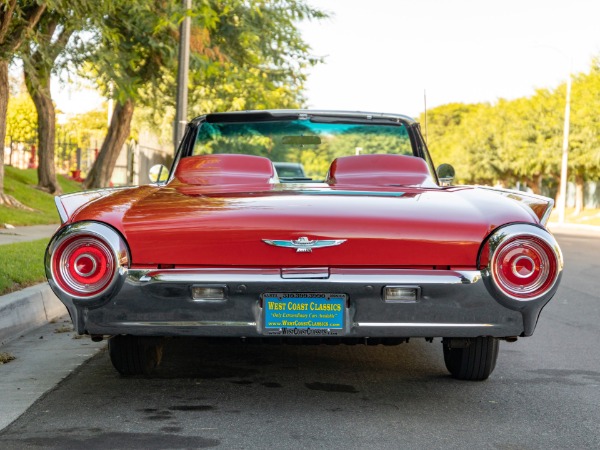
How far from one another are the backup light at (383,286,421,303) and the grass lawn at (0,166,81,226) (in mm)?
13989

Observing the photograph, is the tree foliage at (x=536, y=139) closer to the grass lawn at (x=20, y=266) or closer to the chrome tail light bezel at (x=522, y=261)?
the grass lawn at (x=20, y=266)

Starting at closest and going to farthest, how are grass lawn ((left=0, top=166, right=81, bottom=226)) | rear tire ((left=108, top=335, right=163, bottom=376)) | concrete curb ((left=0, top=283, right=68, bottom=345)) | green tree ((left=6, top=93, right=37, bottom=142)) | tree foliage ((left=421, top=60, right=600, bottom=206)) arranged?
rear tire ((left=108, top=335, right=163, bottom=376))
concrete curb ((left=0, top=283, right=68, bottom=345))
grass lawn ((left=0, top=166, right=81, bottom=226))
tree foliage ((left=421, top=60, right=600, bottom=206))
green tree ((left=6, top=93, right=37, bottom=142))

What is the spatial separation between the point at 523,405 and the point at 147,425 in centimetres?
193

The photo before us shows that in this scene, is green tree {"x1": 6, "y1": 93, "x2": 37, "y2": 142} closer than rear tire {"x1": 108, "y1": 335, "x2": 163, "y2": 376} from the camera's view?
No

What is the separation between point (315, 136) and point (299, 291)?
246 centimetres

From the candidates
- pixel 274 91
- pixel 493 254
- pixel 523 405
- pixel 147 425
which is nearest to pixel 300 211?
pixel 493 254

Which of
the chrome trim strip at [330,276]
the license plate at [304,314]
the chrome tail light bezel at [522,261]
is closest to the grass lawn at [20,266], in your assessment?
the chrome trim strip at [330,276]

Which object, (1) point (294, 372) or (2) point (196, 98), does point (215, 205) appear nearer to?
(1) point (294, 372)

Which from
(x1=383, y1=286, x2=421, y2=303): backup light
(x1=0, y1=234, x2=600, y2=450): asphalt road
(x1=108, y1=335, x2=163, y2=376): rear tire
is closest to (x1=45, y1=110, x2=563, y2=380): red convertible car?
(x1=383, y1=286, x2=421, y2=303): backup light

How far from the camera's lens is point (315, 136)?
23.0ft

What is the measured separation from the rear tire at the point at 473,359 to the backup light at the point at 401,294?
0.94m

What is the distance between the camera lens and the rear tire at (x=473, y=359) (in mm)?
5664

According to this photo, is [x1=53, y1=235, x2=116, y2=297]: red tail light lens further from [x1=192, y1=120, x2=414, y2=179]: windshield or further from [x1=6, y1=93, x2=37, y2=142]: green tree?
[x1=6, y1=93, x2=37, y2=142]: green tree

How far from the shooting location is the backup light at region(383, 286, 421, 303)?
15.4ft
